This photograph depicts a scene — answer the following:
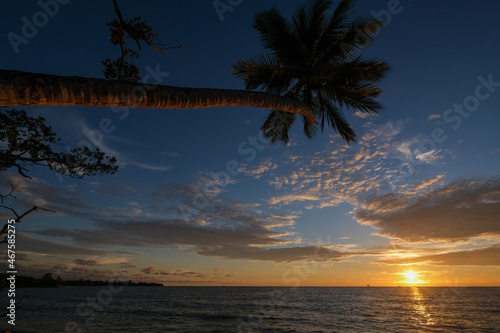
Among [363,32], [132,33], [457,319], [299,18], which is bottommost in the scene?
[457,319]

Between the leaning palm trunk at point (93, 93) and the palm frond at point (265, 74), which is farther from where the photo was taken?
the palm frond at point (265, 74)

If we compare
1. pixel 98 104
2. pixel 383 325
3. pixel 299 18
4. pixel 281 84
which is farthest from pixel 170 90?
pixel 383 325

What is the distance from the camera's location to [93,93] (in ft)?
12.8

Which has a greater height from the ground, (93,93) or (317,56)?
(317,56)

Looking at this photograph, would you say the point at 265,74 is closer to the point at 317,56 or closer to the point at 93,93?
the point at 317,56

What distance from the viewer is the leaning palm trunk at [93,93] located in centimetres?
317

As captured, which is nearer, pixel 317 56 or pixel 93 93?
pixel 93 93

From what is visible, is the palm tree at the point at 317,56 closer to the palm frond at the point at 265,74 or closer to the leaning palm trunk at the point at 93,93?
the palm frond at the point at 265,74

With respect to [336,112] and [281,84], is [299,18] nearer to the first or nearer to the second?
[281,84]

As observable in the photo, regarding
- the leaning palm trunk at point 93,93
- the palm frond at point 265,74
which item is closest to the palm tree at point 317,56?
the palm frond at point 265,74

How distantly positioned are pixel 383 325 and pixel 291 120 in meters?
24.8

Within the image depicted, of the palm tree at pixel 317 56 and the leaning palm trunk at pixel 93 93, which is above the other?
the palm tree at pixel 317 56

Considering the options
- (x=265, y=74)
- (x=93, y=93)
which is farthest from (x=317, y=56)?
(x=93, y=93)

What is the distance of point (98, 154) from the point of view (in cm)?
759
